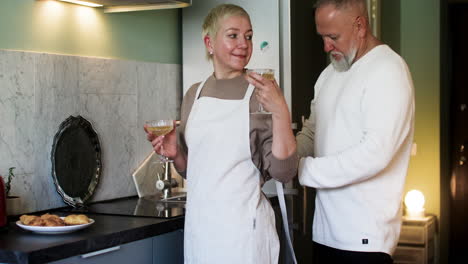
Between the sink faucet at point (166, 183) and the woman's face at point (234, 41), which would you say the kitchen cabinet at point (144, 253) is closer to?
the sink faucet at point (166, 183)

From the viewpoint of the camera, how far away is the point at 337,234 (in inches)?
87.5

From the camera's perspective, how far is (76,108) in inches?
108

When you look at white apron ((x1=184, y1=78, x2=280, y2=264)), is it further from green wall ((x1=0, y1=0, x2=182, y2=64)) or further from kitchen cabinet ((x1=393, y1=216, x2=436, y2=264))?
kitchen cabinet ((x1=393, y1=216, x2=436, y2=264))

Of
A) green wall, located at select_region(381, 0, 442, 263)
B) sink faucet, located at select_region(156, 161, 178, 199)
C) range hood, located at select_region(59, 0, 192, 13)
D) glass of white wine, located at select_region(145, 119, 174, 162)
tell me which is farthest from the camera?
green wall, located at select_region(381, 0, 442, 263)

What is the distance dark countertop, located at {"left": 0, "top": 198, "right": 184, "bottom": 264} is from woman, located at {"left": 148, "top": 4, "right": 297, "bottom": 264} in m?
0.22

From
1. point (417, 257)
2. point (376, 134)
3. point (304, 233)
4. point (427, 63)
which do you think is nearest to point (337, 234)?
point (376, 134)

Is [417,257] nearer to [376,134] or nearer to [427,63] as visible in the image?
[427,63]

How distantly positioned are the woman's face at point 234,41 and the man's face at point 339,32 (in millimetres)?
284

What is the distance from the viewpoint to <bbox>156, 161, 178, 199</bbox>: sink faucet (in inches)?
121

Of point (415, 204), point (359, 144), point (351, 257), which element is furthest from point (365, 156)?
point (415, 204)

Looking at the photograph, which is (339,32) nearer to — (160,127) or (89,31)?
(160,127)

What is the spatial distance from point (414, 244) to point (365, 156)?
2.59 metres

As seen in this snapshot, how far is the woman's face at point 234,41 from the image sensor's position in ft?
6.95

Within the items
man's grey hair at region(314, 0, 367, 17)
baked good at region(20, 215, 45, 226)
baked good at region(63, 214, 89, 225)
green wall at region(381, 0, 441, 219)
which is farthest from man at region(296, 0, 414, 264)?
green wall at region(381, 0, 441, 219)
